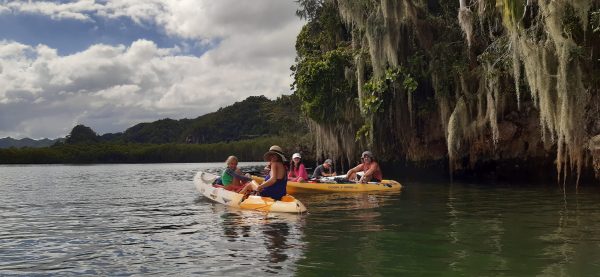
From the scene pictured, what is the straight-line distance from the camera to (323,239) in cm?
832

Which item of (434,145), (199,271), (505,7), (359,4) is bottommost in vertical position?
(199,271)

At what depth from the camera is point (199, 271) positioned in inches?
249

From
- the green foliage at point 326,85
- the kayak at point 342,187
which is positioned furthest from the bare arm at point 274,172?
the green foliage at point 326,85

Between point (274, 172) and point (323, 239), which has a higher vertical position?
point (274, 172)

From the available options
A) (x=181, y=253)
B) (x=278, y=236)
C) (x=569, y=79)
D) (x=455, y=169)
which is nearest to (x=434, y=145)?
(x=455, y=169)

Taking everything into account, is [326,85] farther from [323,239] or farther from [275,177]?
[323,239]

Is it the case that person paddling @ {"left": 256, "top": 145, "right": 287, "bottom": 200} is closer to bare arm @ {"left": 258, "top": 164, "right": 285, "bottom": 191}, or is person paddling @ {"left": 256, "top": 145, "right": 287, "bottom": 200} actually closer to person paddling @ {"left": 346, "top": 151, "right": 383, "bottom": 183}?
bare arm @ {"left": 258, "top": 164, "right": 285, "bottom": 191}

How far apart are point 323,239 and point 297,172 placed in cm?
1026

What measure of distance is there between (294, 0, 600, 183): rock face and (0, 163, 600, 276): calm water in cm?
323

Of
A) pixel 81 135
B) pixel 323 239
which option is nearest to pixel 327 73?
pixel 323 239

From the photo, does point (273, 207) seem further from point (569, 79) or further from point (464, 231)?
point (569, 79)

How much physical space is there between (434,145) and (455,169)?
181 cm

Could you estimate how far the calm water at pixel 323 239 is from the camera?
6410 millimetres

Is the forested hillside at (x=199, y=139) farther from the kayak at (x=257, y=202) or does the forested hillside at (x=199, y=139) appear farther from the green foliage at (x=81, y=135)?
the kayak at (x=257, y=202)
